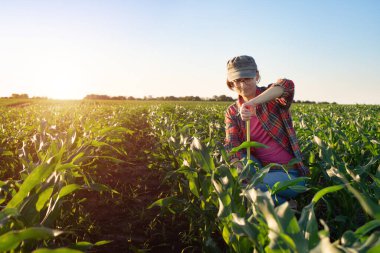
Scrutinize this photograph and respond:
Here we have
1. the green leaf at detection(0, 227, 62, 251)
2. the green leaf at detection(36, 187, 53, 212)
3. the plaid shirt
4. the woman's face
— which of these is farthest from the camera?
the plaid shirt

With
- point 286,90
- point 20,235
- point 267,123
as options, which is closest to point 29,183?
point 20,235

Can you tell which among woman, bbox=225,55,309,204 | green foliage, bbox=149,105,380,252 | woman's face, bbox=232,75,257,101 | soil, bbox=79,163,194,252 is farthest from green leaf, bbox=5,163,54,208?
woman's face, bbox=232,75,257,101

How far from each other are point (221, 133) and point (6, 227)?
16.1ft

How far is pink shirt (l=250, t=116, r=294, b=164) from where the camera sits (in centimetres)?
333

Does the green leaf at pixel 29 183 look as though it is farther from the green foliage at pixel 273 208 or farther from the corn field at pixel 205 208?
the green foliage at pixel 273 208

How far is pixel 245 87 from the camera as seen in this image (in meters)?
3.12

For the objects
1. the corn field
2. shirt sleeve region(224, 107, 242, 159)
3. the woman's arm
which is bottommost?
→ the corn field

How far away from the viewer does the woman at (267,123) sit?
299 cm

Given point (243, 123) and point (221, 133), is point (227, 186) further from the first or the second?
point (221, 133)

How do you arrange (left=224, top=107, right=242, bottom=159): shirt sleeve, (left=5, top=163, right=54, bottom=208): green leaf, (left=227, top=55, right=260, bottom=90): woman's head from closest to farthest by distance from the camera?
(left=5, top=163, right=54, bottom=208): green leaf
(left=227, top=55, right=260, bottom=90): woman's head
(left=224, top=107, right=242, bottom=159): shirt sleeve

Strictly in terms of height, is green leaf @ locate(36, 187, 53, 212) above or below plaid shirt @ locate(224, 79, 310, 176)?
below

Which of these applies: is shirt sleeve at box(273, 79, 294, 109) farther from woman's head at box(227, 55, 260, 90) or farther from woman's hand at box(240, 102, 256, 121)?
woman's hand at box(240, 102, 256, 121)

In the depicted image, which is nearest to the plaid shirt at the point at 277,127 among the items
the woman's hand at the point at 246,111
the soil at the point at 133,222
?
the woman's hand at the point at 246,111

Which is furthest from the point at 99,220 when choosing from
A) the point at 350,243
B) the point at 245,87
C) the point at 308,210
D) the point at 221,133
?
the point at 221,133
